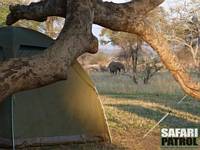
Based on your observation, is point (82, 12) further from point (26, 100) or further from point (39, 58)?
point (26, 100)

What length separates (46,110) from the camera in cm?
847

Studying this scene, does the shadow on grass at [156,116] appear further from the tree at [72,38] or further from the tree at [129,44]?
the tree at [129,44]

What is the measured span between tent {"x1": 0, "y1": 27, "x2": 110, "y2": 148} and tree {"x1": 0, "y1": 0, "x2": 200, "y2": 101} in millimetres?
621

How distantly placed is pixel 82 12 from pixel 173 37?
21.4 metres

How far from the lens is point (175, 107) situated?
46.8 ft

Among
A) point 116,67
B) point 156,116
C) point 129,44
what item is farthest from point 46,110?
point 116,67

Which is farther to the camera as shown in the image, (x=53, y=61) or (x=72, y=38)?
(x=72, y=38)

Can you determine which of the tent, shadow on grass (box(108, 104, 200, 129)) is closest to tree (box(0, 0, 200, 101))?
the tent

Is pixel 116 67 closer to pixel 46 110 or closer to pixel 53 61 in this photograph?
pixel 46 110

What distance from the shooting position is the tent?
26.8 feet

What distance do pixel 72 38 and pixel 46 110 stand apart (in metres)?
3.40

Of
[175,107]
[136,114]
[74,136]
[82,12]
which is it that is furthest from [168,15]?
[82,12]

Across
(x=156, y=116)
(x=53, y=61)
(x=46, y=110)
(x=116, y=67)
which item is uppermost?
(x=53, y=61)

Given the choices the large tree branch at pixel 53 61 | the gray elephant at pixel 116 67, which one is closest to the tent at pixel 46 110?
the large tree branch at pixel 53 61
